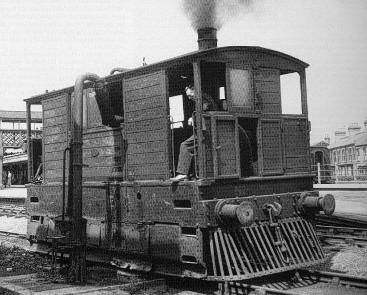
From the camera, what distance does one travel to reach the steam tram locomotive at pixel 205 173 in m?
6.68

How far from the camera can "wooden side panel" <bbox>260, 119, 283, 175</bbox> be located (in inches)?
299

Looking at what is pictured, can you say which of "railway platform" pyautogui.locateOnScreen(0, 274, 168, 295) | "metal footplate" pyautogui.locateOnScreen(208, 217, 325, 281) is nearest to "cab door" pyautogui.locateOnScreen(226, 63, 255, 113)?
"metal footplate" pyautogui.locateOnScreen(208, 217, 325, 281)

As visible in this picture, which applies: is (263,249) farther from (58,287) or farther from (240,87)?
(58,287)

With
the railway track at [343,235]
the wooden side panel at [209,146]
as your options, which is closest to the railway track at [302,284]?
the wooden side panel at [209,146]

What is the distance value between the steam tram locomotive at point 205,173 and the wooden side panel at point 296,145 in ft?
0.06

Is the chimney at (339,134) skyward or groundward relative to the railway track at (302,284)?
skyward

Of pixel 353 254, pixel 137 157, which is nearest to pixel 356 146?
pixel 353 254

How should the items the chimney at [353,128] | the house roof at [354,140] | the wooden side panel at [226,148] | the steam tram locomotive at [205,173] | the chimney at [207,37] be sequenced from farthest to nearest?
the chimney at [353,128] < the house roof at [354,140] < the chimney at [207,37] < the wooden side panel at [226,148] < the steam tram locomotive at [205,173]

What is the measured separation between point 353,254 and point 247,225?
132 inches

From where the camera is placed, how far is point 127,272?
25.9 ft

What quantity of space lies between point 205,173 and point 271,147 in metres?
1.63

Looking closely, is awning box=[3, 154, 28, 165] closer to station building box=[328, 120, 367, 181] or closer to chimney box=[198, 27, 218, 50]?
station building box=[328, 120, 367, 181]

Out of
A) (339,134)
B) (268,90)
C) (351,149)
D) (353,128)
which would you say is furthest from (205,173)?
(339,134)

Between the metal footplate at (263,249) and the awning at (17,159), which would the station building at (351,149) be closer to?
the awning at (17,159)
